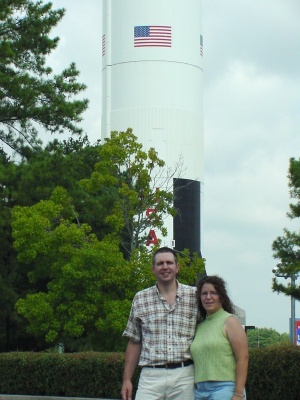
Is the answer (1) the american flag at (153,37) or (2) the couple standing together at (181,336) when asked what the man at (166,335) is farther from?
(1) the american flag at (153,37)

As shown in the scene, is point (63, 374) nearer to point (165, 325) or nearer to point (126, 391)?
point (126, 391)

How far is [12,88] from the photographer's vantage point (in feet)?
88.2

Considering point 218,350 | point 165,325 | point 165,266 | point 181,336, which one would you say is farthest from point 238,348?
point 165,266

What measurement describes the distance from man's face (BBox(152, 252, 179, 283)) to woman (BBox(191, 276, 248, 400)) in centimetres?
24

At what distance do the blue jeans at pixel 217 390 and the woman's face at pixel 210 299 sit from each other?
526 millimetres

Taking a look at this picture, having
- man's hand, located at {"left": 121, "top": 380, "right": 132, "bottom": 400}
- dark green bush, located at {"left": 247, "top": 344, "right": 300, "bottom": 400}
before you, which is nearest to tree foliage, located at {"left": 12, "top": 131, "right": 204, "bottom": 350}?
dark green bush, located at {"left": 247, "top": 344, "right": 300, "bottom": 400}

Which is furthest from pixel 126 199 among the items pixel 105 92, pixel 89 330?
pixel 105 92

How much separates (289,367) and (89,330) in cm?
1136

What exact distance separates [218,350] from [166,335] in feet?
1.55

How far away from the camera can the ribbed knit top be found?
6586mm

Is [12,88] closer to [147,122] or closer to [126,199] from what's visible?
[126,199]

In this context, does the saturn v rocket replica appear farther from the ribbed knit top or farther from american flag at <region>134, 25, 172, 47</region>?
the ribbed knit top

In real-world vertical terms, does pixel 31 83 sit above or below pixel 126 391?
above

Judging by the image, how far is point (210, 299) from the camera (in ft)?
22.3
